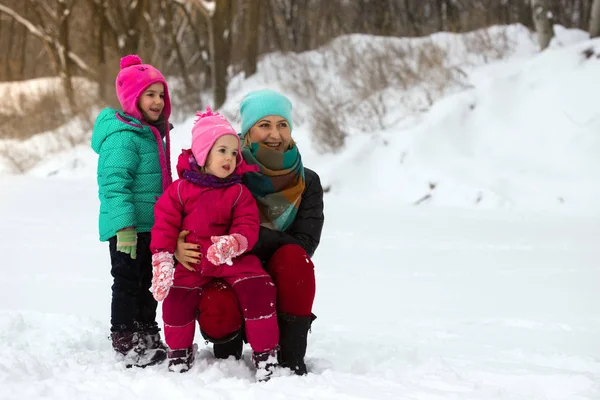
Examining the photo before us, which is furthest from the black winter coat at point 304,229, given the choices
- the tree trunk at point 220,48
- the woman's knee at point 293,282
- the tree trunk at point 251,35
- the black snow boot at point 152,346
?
the tree trunk at point 251,35

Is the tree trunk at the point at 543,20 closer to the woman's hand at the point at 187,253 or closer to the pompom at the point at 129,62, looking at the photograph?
the pompom at the point at 129,62

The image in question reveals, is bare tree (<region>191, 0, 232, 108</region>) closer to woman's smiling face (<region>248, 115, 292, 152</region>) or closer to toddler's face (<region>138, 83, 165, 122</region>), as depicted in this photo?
toddler's face (<region>138, 83, 165, 122</region>)

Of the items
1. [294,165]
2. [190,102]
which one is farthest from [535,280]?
[190,102]

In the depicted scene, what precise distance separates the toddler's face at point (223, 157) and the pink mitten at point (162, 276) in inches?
15.6

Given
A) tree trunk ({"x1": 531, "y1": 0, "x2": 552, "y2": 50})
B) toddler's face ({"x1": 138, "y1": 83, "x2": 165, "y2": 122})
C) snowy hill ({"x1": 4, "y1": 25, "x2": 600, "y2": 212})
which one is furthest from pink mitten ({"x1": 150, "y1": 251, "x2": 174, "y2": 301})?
tree trunk ({"x1": 531, "y1": 0, "x2": 552, "y2": 50})

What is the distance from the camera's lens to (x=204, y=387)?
2.42m

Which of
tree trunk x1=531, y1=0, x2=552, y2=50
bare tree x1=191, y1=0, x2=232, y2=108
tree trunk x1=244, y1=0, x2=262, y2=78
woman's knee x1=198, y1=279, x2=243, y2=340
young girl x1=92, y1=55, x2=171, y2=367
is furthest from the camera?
tree trunk x1=244, y1=0, x2=262, y2=78

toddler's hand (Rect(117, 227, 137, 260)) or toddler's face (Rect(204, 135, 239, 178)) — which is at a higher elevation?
toddler's face (Rect(204, 135, 239, 178))

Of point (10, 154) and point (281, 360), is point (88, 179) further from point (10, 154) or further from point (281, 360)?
point (281, 360)

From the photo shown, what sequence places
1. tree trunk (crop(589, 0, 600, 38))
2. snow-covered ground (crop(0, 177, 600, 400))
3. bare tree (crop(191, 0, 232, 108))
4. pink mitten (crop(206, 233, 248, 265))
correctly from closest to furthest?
snow-covered ground (crop(0, 177, 600, 400)), pink mitten (crop(206, 233, 248, 265)), tree trunk (crop(589, 0, 600, 38)), bare tree (crop(191, 0, 232, 108))

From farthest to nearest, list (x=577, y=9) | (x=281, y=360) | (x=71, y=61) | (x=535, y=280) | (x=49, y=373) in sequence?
(x=71, y=61) < (x=577, y=9) < (x=535, y=280) < (x=281, y=360) < (x=49, y=373)

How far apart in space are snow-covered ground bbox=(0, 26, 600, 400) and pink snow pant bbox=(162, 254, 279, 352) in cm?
18

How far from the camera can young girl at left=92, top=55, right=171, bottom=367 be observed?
3.06 m

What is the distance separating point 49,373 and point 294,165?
1.27 meters
